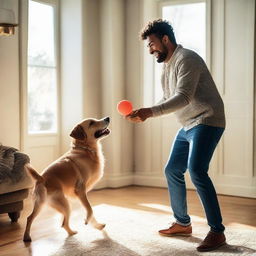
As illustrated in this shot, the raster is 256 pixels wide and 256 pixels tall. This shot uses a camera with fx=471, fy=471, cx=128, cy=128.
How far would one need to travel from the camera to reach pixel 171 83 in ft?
9.66

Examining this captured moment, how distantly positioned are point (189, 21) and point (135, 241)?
2895 mm

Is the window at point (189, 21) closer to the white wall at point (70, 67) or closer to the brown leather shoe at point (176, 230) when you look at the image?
the white wall at point (70, 67)

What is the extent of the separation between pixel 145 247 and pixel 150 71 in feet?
9.28

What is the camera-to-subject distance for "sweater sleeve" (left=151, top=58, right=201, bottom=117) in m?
2.69

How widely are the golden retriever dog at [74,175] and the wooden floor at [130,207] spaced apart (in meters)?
0.20

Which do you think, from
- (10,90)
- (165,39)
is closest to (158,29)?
(165,39)

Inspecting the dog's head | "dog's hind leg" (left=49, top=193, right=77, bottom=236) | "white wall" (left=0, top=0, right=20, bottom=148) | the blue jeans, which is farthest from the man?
"white wall" (left=0, top=0, right=20, bottom=148)

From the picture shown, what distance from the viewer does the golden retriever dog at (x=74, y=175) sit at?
3.05m

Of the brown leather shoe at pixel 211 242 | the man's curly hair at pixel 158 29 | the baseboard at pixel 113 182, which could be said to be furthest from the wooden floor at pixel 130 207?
the man's curly hair at pixel 158 29

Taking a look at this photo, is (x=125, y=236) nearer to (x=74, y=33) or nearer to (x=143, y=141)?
(x=143, y=141)

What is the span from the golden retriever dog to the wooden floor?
20 cm

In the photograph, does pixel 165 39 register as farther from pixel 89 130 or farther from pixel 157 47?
→ pixel 89 130

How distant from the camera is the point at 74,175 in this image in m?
3.18

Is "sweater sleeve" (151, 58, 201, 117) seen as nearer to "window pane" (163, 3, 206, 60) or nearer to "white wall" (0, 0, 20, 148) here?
"white wall" (0, 0, 20, 148)
